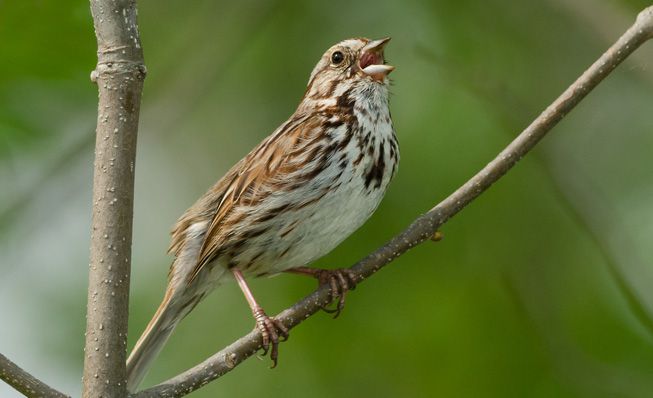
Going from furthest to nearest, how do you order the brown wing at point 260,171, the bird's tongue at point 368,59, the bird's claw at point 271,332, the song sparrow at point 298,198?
the bird's tongue at point 368,59 < the brown wing at point 260,171 < the song sparrow at point 298,198 < the bird's claw at point 271,332

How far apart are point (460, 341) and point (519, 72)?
147 centimetres

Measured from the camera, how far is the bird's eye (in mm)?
4680

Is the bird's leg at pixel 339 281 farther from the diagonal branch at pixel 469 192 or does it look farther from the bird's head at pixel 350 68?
the bird's head at pixel 350 68

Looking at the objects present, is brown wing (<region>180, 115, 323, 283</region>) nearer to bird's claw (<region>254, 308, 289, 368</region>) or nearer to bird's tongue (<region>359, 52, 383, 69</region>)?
bird's tongue (<region>359, 52, 383, 69</region>)

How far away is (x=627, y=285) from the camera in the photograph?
14.3ft

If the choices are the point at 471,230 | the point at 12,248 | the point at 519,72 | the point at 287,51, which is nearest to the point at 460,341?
the point at 471,230

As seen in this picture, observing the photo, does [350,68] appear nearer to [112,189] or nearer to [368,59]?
[368,59]

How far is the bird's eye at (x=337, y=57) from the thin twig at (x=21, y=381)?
2332mm

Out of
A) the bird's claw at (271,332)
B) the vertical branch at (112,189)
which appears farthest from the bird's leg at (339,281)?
the vertical branch at (112,189)

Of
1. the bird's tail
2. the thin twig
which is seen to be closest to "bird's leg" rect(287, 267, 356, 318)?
the bird's tail

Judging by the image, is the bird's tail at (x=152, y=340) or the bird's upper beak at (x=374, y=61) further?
the bird's upper beak at (x=374, y=61)

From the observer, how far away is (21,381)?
278 cm

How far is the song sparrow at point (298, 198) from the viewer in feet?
13.9

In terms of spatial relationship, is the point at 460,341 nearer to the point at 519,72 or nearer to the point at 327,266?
the point at 327,266
